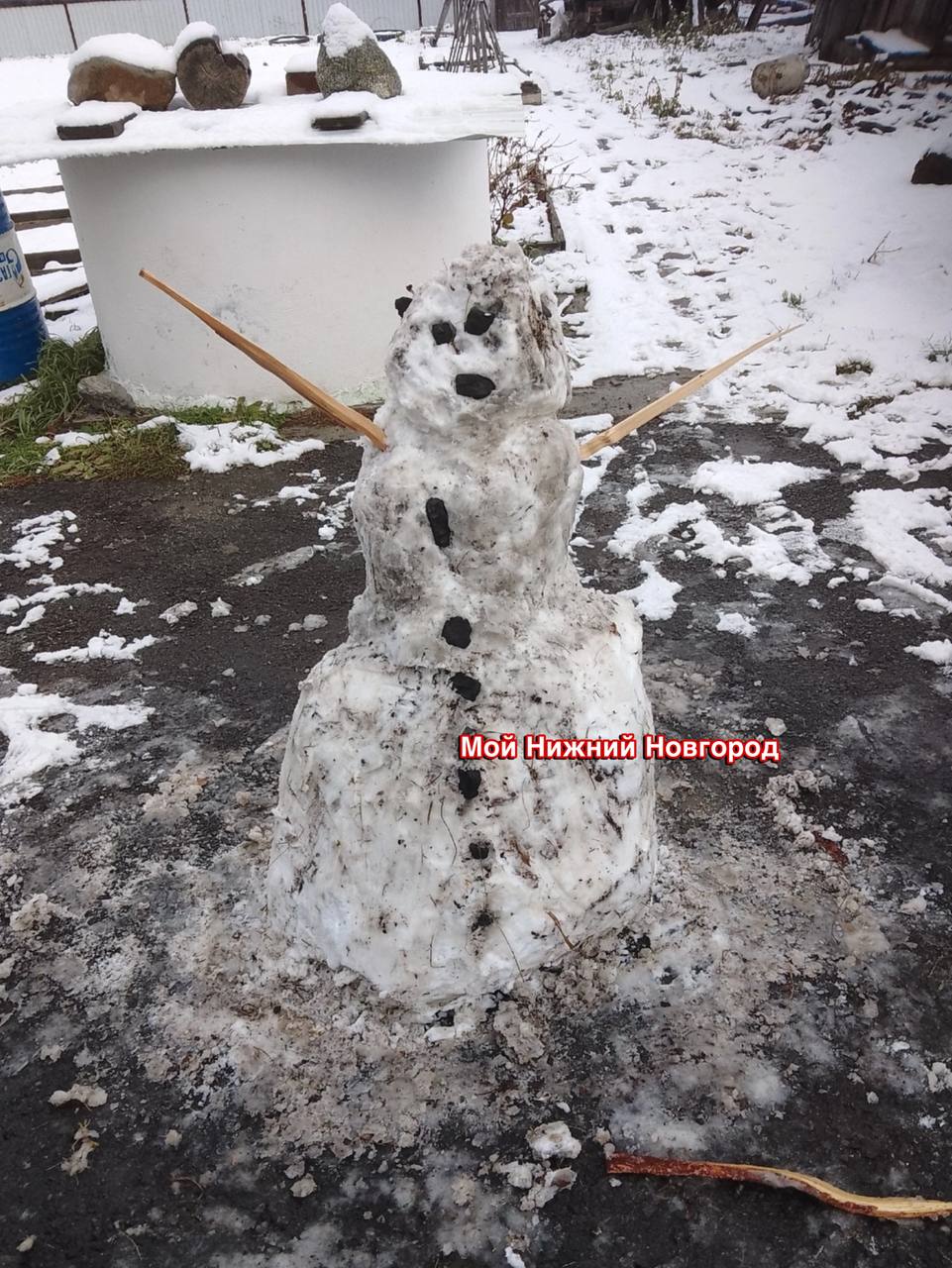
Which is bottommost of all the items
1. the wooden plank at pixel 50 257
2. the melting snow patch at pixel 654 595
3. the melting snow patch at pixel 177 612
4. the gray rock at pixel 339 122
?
the melting snow patch at pixel 654 595

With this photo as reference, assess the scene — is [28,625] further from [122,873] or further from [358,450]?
A: [358,450]

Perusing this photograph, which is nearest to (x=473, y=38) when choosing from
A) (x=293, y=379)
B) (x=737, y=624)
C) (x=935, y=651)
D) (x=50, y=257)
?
(x=50, y=257)

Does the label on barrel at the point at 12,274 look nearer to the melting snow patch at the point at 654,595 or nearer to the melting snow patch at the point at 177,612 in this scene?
the melting snow patch at the point at 177,612

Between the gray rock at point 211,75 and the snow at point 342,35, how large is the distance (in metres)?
0.55

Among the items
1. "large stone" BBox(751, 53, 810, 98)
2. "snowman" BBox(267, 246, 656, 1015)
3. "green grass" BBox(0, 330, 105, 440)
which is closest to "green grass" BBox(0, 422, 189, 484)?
"green grass" BBox(0, 330, 105, 440)

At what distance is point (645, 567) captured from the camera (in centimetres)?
434

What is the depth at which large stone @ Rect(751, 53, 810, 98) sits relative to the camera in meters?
11.6

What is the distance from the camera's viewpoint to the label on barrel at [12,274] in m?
6.25

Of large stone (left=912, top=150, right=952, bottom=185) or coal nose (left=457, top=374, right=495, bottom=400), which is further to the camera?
large stone (left=912, top=150, right=952, bottom=185)

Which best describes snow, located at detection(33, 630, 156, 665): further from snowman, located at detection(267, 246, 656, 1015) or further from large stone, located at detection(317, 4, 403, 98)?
large stone, located at detection(317, 4, 403, 98)

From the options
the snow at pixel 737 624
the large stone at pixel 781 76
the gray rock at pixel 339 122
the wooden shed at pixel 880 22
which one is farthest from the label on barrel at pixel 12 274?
the wooden shed at pixel 880 22

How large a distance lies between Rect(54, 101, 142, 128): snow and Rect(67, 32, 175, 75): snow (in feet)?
0.90

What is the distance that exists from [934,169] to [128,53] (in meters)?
7.07

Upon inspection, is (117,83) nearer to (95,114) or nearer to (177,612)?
(95,114)
